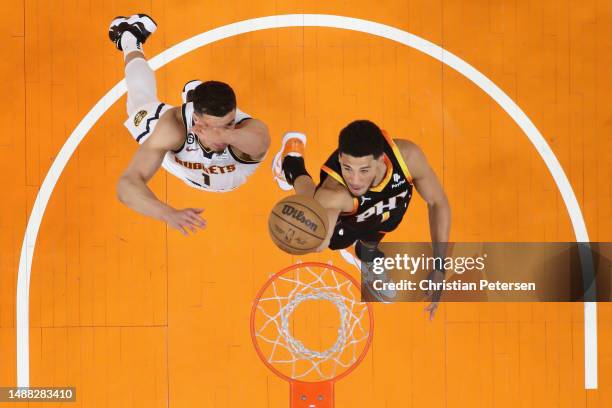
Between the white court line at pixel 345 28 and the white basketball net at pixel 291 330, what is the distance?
1.82 meters

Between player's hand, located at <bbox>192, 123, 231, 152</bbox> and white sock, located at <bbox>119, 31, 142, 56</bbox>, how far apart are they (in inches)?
41.7

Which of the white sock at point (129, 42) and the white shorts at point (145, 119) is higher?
the white sock at point (129, 42)

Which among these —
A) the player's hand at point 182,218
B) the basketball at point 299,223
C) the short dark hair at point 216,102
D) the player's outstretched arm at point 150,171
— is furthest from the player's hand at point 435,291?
the short dark hair at point 216,102

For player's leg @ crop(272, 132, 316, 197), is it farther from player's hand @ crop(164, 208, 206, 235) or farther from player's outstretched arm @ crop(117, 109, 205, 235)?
player's hand @ crop(164, 208, 206, 235)

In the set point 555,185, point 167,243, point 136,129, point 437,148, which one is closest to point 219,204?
point 167,243

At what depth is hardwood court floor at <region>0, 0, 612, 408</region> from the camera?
5.02 m

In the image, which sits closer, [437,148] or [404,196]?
[404,196]

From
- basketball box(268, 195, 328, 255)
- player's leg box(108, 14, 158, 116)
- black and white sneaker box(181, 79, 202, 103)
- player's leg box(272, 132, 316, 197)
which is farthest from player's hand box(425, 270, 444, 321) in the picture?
player's leg box(108, 14, 158, 116)

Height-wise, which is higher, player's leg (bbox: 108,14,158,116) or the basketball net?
player's leg (bbox: 108,14,158,116)

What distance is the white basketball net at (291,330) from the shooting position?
4.90 meters

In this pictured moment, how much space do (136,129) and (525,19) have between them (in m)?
3.22

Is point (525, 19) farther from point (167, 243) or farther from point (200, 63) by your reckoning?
point (167, 243)

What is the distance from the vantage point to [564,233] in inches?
199

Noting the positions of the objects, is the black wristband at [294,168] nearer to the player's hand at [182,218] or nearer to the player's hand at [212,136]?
the player's hand at [212,136]
